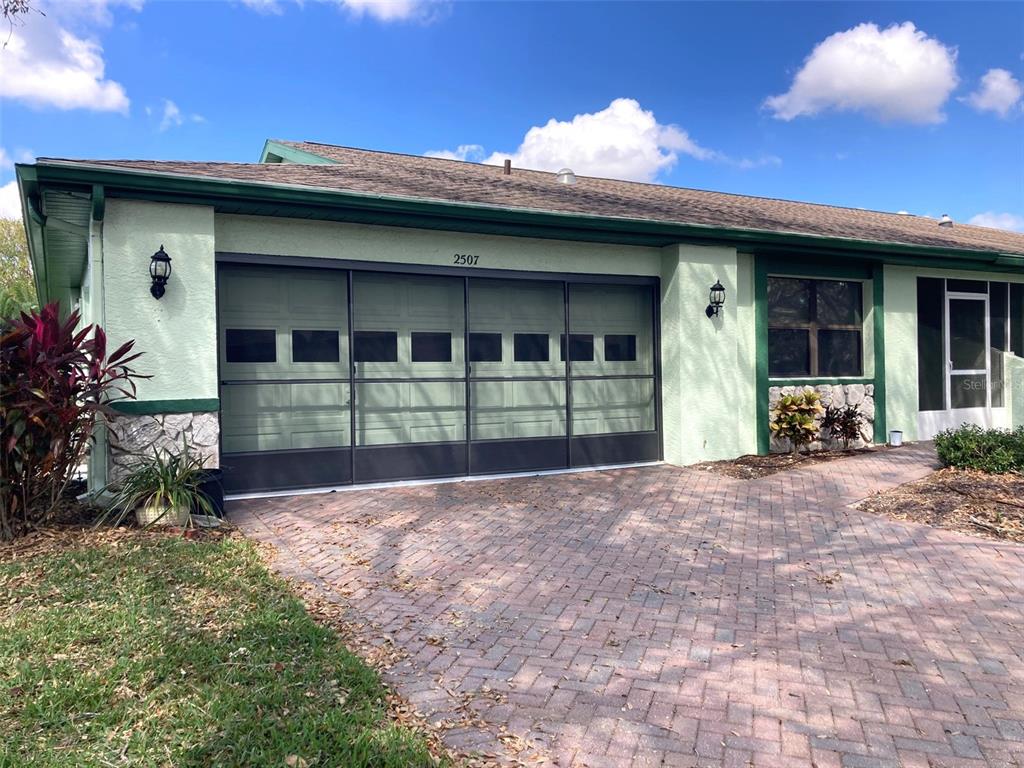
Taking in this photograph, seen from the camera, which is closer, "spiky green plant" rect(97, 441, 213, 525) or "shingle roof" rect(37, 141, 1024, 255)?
"spiky green plant" rect(97, 441, 213, 525)

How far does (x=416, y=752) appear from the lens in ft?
8.24

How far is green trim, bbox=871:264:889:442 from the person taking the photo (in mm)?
10609

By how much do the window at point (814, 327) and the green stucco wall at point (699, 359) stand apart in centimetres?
95

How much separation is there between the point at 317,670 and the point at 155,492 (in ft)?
11.2

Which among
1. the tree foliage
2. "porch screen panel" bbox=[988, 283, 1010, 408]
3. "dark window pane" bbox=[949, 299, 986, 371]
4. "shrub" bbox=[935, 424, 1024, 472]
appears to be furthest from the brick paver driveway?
the tree foliage

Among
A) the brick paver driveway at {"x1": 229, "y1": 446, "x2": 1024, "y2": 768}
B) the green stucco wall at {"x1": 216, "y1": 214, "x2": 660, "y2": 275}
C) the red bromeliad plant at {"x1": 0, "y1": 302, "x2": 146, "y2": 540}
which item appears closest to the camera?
the brick paver driveway at {"x1": 229, "y1": 446, "x2": 1024, "y2": 768}

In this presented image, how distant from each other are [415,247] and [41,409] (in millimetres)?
4243

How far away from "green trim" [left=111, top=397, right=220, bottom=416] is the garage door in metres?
0.69

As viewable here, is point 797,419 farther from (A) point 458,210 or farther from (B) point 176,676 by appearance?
(B) point 176,676

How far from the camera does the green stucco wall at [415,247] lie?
23.3ft

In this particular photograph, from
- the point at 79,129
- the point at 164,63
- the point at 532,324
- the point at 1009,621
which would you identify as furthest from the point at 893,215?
the point at 79,129

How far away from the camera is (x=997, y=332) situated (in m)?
11.8

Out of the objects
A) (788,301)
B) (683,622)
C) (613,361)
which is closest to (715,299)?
(613,361)

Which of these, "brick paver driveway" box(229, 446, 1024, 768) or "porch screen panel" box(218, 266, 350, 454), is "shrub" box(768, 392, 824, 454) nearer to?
"brick paver driveway" box(229, 446, 1024, 768)
